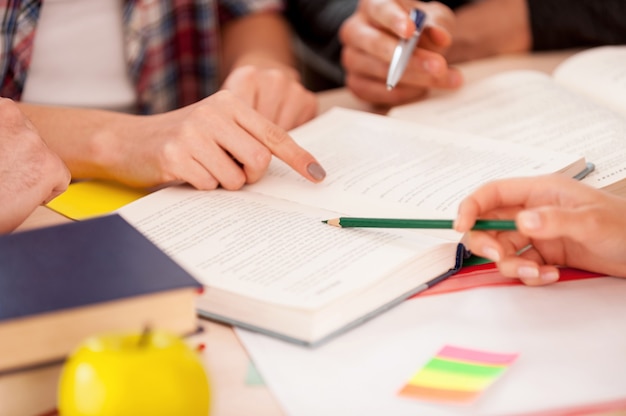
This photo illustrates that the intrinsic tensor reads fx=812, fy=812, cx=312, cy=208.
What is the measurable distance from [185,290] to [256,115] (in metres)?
0.36

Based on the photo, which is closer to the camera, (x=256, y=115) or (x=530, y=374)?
(x=530, y=374)

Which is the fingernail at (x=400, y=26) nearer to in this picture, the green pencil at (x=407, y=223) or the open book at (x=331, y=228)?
the open book at (x=331, y=228)

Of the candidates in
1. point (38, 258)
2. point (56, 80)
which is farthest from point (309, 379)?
point (56, 80)

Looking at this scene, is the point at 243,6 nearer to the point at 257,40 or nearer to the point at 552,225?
the point at 257,40

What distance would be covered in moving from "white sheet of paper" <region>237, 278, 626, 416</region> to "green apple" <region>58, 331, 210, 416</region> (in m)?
0.10

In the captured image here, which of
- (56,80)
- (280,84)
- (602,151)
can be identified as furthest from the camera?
(56,80)

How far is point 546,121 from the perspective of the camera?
1.04 metres

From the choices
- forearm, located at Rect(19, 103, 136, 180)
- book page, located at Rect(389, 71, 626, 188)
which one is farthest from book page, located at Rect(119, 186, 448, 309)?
book page, located at Rect(389, 71, 626, 188)

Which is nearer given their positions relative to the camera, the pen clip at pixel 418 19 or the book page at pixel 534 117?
the book page at pixel 534 117

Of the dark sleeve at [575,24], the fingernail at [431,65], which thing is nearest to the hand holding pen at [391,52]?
the fingernail at [431,65]

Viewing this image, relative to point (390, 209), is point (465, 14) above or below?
above

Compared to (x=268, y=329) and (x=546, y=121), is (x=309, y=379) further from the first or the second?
(x=546, y=121)

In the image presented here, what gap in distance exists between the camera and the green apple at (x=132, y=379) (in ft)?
1.57

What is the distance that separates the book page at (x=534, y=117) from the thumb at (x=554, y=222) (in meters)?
0.21
